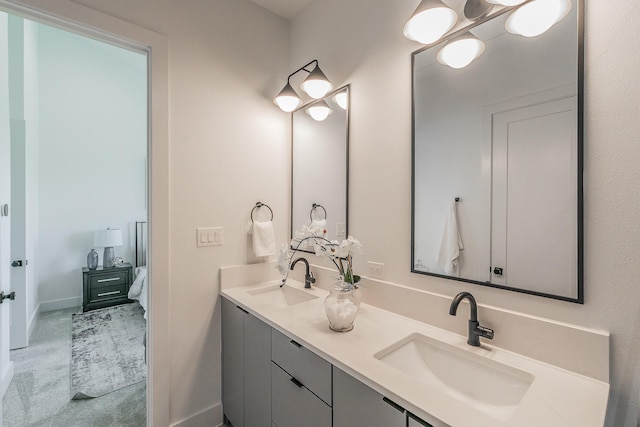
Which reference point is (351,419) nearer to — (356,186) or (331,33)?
(356,186)

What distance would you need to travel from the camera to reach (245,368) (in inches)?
61.2

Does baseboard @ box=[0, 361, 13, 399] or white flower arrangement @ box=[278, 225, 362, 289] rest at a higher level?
white flower arrangement @ box=[278, 225, 362, 289]

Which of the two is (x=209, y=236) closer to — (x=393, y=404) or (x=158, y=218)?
(x=158, y=218)

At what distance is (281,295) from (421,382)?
1155 millimetres

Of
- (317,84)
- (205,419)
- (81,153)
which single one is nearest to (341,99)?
(317,84)

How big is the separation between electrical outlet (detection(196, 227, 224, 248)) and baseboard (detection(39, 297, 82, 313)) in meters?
3.50

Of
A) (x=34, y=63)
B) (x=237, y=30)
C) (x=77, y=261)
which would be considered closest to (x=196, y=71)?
(x=237, y=30)

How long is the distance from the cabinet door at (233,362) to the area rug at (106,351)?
983 mm

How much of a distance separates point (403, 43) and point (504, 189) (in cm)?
86

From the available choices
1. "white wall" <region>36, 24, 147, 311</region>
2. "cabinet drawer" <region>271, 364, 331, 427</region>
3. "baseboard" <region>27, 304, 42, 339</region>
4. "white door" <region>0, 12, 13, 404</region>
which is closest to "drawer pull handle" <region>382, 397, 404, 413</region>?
"cabinet drawer" <region>271, 364, 331, 427</region>

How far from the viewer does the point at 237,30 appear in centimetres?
187

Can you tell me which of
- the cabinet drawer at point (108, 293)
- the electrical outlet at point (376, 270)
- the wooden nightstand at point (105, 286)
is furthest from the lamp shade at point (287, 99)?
the cabinet drawer at point (108, 293)

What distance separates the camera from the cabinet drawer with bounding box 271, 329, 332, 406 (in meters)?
1.04

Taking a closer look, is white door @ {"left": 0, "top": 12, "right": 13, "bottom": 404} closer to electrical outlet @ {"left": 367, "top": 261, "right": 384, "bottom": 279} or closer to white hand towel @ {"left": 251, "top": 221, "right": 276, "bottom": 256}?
white hand towel @ {"left": 251, "top": 221, "right": 276, "bottom": 256}
